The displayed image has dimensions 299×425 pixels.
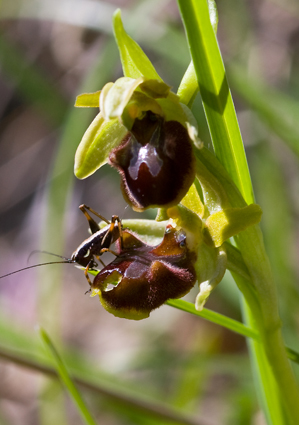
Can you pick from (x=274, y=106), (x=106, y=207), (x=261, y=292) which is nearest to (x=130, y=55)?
(x=261, y=292)

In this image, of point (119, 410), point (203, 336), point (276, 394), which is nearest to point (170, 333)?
Answer: point (203, 336)

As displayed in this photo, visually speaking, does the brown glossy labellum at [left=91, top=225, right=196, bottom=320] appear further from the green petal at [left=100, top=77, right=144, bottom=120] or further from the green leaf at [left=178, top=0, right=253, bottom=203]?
the green petal at [left=100, top=77, right=144, bottom=120]

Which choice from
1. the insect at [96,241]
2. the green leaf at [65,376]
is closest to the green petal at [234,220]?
the insect at [96,241]

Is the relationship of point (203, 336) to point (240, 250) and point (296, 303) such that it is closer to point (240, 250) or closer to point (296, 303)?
point (296, 303)

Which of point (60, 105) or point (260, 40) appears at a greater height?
point (260, 40)

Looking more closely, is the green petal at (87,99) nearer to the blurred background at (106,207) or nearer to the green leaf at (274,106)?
the blurred background at (106,207)

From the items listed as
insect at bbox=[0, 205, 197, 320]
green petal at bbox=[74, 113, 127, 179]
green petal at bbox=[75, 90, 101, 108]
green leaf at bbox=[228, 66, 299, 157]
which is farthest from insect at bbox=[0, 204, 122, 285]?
green leaf at bbox=[228, 66, 299, 157]

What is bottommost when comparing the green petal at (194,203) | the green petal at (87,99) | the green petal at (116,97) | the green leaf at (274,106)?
the green petal at (194,203)

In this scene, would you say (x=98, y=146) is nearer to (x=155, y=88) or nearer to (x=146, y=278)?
(x=155, y=88)
